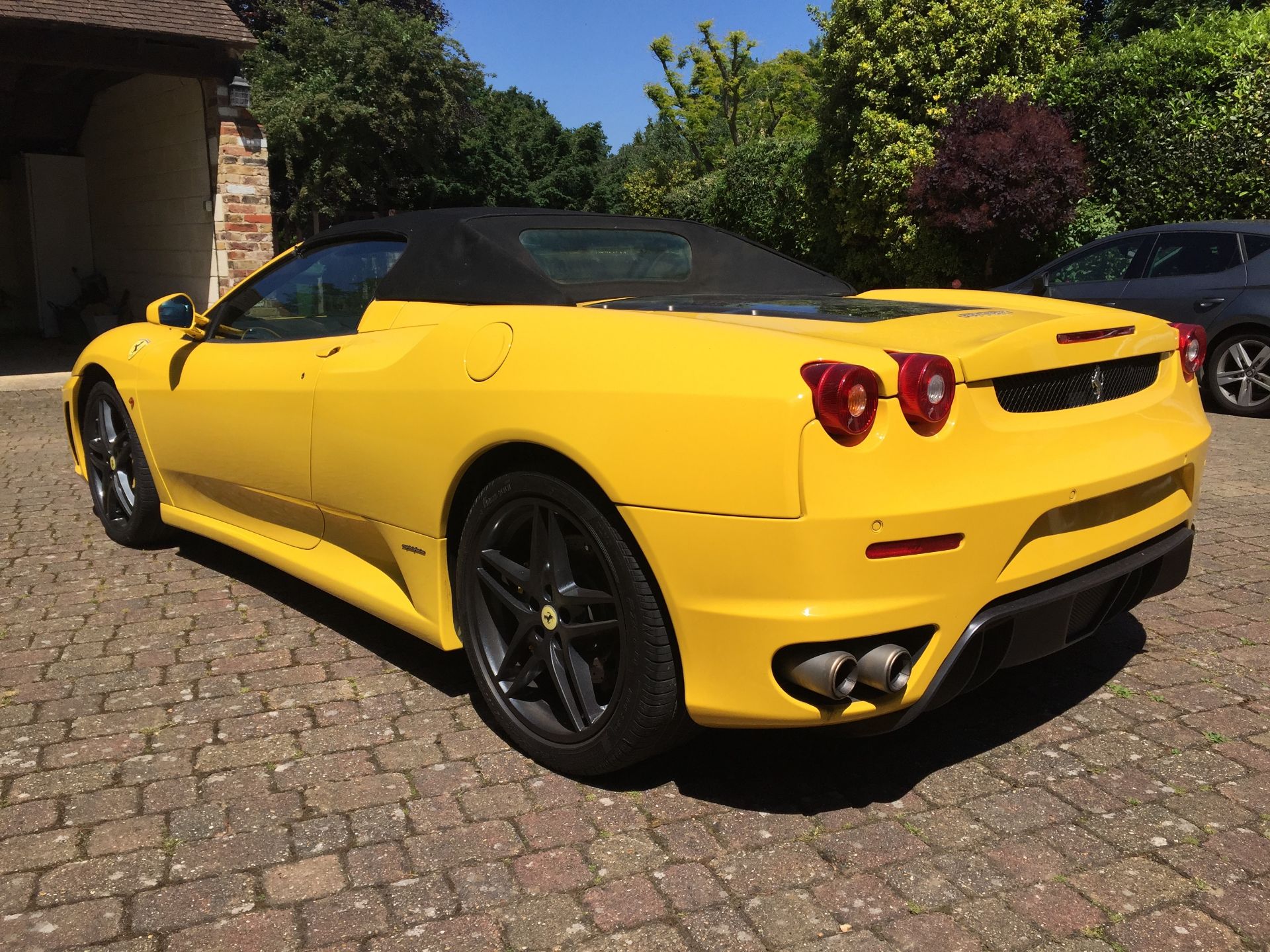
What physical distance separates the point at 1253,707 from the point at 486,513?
230 centimetres

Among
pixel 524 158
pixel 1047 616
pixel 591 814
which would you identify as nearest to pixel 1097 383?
pixel 1047 616

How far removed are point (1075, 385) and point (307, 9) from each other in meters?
33.0

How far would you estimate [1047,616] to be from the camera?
259cm

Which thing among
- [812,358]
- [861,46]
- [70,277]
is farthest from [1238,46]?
[70,277]

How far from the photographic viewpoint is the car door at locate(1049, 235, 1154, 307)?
928cm

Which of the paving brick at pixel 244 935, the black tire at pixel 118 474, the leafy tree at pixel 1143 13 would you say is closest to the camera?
the paving brick at pixel 244 935

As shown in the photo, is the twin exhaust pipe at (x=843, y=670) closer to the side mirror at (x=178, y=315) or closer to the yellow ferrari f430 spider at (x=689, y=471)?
the yellow ferrari f430 spider at (x=689, y=471)

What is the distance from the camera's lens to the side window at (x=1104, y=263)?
9.33m

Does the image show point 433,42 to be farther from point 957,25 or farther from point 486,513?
point 486,513

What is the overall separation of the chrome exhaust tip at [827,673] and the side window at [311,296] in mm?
1932

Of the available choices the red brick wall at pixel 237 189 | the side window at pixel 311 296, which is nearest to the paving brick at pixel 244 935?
the side window at pixel 311 296

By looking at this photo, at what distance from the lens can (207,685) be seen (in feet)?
11.1

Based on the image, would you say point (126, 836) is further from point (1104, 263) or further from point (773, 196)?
point (773, 196)

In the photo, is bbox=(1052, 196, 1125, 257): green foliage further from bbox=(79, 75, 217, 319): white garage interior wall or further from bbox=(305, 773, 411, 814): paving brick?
bbox=(305, 773, 411, 814): paving brick
